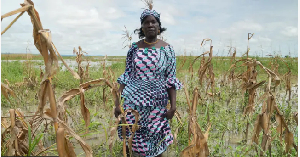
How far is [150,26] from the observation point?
185cm

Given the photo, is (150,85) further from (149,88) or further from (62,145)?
(62,145)

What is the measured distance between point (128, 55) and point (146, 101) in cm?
44

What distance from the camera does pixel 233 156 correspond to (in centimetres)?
195

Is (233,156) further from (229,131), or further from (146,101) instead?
(146,101)

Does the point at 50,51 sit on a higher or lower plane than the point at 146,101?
higher

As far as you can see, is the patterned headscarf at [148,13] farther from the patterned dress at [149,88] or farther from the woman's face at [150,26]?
the patterned dress at [149,88]

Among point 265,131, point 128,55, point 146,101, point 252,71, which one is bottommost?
point 265,131

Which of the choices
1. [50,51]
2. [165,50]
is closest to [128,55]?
[165,50]

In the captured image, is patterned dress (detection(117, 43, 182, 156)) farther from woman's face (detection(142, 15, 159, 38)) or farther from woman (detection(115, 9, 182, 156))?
woman's face (detection(142, 15, 159, 38))

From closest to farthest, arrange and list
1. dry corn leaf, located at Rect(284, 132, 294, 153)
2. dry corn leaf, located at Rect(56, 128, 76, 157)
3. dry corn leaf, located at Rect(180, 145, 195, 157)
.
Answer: dry corn leaf, located at Rect(56, 128, 76, 157), dry corn leaf, located at Rect(180, 145, 195, 157), dry corn leaf, located at Rect(284, 132, 294, 153)

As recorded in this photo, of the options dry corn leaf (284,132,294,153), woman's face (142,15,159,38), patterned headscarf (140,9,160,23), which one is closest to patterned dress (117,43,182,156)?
woman's face (142,15,159,38)

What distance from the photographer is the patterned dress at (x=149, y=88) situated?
1.86m

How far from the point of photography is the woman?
1.86 metres

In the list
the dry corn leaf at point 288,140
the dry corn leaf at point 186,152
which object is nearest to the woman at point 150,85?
the dry corn leaf at point 186,152
